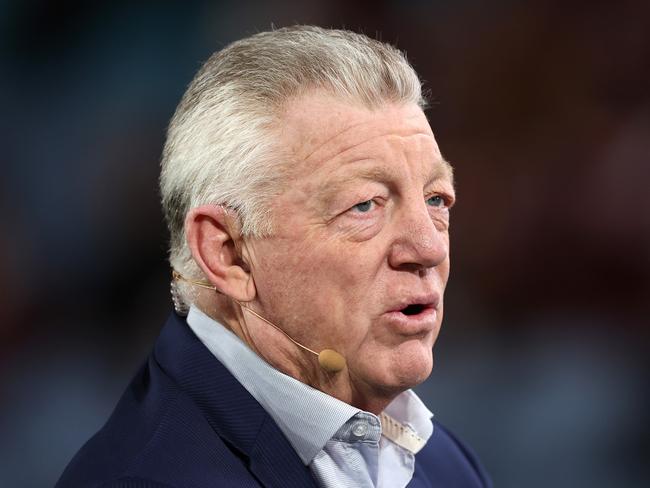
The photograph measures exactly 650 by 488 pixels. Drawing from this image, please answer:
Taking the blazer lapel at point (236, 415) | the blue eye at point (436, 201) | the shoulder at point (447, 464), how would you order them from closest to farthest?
the blazer lapel at point (236, 415) < the blue eye at point (436, 201) < the shoulder at point (447, 464)

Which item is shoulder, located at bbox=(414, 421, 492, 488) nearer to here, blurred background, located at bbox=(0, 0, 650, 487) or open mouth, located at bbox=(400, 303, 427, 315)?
open mouth, located at bbox=(400, 303, 427, 315)

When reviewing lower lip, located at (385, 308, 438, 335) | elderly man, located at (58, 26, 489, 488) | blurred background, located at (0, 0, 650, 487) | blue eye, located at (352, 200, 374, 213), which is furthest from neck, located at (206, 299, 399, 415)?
blurred background, located at (0, 0, 650, 487)

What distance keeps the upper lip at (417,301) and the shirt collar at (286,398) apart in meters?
0.20

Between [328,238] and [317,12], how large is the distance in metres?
2.19

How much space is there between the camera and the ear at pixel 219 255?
5.73 feet

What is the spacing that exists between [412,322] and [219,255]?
0.37m

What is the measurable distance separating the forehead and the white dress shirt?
0.36 meters

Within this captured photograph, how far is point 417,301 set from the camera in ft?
5.67

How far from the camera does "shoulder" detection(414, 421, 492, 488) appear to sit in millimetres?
2088

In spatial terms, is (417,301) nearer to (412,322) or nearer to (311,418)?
(412,322)
